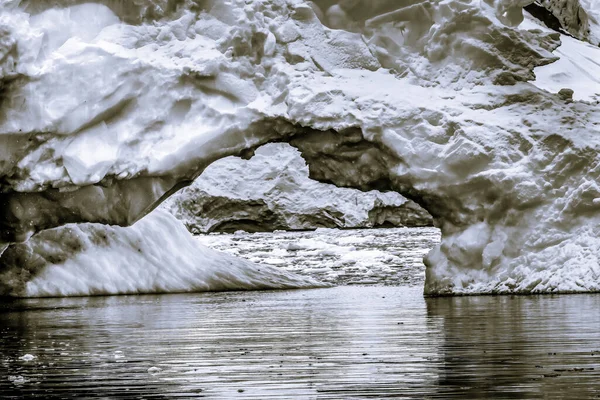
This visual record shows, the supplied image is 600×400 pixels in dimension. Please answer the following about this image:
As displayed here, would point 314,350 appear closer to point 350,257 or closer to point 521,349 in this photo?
point 521,349

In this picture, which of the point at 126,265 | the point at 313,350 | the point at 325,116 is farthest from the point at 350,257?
the point at 313,350

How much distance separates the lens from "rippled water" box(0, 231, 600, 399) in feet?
13.3

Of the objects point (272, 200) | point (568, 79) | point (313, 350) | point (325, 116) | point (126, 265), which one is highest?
point (568, 79)

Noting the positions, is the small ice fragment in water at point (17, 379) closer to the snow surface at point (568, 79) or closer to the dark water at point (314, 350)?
the dark water at point (314, 350)

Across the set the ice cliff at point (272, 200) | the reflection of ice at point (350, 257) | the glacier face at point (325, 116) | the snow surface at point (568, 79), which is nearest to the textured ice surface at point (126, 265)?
the reflection of ice at point (350, 257)

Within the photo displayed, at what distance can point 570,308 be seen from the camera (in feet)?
26.0

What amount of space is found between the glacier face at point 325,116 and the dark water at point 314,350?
801mm

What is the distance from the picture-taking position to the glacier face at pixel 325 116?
388 inches

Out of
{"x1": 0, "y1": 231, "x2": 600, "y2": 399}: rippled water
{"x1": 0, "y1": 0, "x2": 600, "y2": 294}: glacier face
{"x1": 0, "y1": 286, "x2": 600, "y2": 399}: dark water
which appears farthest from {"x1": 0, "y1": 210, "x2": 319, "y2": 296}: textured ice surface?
{"x1": 0, "y1": 286, "x2": 600, "y2": 399}: dark water

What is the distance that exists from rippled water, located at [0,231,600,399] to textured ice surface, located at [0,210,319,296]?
2497 millimetres

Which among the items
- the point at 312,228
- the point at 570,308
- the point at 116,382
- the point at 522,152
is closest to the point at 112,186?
the point at 522,152

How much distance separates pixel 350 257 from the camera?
17719 millimetres

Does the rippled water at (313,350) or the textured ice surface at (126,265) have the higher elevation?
the rippled water at (313,350)

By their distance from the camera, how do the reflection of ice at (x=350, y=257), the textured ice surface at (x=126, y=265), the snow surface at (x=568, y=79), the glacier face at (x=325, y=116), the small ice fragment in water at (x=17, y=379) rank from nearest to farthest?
the small ice fragment in water at (x=17, y=379) → the glacier face at (x=325, y=116) → the snow surface at (x=568, y=79) → the textured ice surface at (x=126, y=265) → the reflection of ice at (x=350, y=257)
